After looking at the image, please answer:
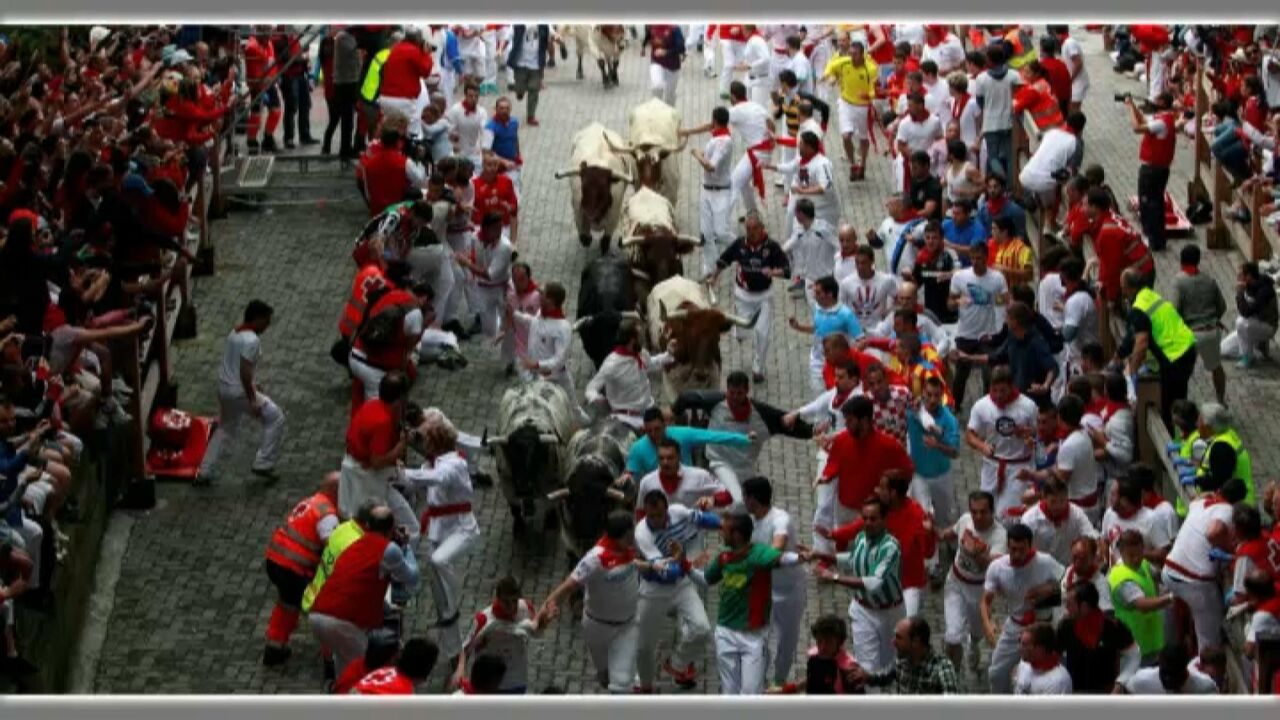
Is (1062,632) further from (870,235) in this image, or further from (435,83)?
(435,83)

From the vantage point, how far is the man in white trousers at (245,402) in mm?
20109

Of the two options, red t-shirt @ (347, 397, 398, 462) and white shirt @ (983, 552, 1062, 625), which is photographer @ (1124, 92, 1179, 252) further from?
red t-shirt @ (347, 397, 398, 462)

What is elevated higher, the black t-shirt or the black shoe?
the black t-shirt

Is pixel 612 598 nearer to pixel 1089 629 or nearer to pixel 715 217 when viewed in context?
pixel 1089 629

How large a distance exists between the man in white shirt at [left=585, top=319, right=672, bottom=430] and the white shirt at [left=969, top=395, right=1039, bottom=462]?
8.82 feet

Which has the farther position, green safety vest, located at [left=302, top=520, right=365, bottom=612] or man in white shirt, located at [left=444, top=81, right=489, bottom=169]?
man in white shirt, located at [left=444, top=81, right=489, bottom=169]

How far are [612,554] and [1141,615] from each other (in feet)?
11.4

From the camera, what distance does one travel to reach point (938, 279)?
71.5ft

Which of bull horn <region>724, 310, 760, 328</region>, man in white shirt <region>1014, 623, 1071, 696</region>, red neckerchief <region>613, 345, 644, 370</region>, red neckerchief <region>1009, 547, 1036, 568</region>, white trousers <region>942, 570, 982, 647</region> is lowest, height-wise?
white trousers <region>942, 570, 982, 647</region>

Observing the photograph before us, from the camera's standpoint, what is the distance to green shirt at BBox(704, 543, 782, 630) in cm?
1575

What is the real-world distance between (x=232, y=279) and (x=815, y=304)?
7.55 metres

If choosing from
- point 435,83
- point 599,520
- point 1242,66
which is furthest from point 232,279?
point 1242,66

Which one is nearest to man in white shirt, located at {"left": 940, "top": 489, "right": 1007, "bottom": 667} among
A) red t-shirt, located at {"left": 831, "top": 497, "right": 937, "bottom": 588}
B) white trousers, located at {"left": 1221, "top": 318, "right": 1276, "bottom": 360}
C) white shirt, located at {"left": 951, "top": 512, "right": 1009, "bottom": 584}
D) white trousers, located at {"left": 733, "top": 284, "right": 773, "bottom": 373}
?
white shirt, located at {"left": 951, "top": 512, "right": 1009, "bottom": 584}

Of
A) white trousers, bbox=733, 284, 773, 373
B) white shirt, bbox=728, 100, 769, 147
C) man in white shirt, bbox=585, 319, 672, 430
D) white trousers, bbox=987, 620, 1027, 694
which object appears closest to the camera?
white trousers, bbox=987, 620, 1027, 694
